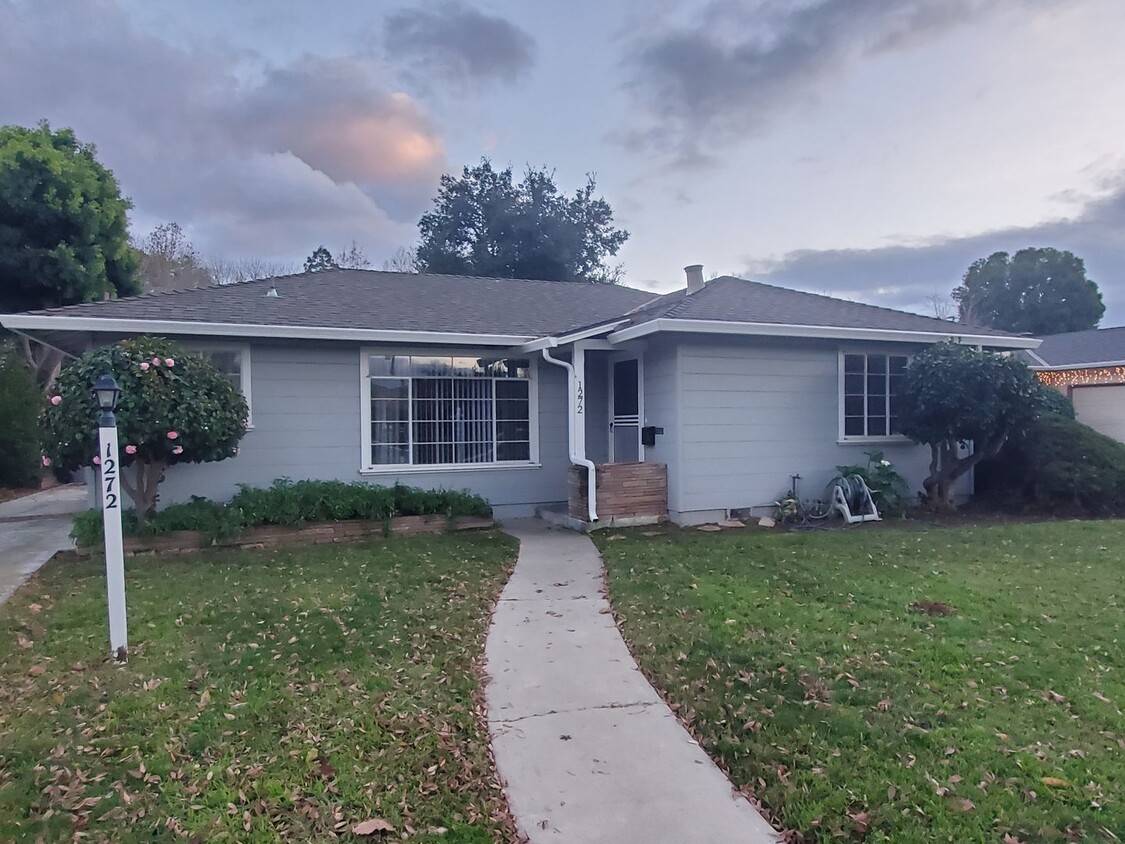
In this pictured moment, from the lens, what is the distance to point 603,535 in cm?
877

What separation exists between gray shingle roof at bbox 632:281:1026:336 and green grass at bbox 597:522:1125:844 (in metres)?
3.41

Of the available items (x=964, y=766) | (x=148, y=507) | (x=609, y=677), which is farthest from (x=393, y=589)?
(x=964, y=766)

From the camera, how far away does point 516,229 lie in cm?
2598

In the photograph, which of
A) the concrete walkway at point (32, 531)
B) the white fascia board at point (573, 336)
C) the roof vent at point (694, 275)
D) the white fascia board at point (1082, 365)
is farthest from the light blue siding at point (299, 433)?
the white fascia board at point (1082, 365)

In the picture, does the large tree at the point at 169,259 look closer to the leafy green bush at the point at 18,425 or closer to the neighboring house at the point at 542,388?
the leafy green bush at the point at 18,425

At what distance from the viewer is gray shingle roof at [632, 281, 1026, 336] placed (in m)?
9.52

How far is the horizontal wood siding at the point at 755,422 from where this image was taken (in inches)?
371

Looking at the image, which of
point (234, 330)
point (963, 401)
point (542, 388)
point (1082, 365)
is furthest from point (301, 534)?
point (1082, 365)

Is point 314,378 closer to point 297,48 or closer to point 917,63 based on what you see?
point 297,48

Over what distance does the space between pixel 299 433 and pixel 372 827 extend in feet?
23.7

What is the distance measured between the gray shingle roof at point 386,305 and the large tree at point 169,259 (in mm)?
18845

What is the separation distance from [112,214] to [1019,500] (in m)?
18.3

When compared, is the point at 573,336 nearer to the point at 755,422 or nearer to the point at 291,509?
the point at 755,422

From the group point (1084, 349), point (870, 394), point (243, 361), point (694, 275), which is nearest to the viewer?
point (243, 361)
